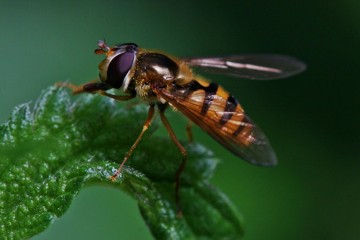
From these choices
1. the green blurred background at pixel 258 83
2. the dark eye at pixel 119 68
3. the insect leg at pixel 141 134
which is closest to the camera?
the insect leg at pixel 141 134

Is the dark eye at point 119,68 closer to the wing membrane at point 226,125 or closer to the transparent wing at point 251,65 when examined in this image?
the wing membrane at point 226,125

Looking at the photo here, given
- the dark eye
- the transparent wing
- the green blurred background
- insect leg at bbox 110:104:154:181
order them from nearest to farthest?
insect leg at bbox 110:104:154:181 → the dark eye → the transparent wing → the green blurred background

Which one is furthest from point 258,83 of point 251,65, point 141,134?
point 141,134

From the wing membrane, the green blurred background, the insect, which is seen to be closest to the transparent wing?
the insect

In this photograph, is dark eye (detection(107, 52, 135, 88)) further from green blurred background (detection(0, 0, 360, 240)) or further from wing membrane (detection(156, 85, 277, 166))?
green blurred background (detection(0, 0, 360, 240))

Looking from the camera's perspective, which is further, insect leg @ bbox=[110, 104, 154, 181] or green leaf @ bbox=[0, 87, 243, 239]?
insect leg @ bbox=[110, 104, 154, 181]

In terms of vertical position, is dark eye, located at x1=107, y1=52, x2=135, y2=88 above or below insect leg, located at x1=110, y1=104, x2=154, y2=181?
above

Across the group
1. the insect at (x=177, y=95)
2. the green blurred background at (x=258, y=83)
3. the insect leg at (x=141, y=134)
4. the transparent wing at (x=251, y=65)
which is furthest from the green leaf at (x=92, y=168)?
the green blurred background at (x=258, y=83)

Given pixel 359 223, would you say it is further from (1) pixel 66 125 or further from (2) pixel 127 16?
(1) pixel 66 125
